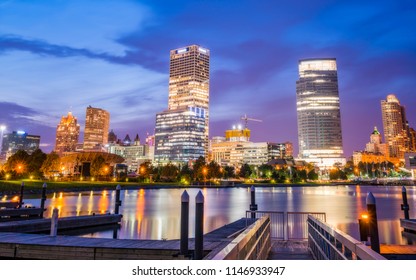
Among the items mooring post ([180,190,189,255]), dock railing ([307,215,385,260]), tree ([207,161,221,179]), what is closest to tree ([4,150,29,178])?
tree ([207,161,221,179])

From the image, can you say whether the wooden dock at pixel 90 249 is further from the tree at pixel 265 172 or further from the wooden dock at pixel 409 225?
the tree at pixel 265 172

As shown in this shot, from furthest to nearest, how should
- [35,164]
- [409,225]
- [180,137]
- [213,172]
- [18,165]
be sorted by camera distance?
[180,137]
[213,172]
[35,164]
[18,165]
[409,225]

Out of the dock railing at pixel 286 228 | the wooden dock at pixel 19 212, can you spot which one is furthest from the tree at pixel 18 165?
the dock railing at pixel 286 228

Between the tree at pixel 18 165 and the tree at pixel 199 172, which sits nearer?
the tree at pixel 18 165

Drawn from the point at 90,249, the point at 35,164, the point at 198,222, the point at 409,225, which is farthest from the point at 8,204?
the point at 35,164

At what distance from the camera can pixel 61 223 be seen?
14469 millimetres

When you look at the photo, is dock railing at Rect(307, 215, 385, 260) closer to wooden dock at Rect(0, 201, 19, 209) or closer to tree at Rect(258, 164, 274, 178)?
wooden dock at Rect(0, 201, 19, 209)

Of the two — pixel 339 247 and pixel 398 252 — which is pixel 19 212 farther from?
pixel 398 252

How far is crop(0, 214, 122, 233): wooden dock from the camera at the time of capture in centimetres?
1187

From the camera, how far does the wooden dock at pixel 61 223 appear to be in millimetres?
11867

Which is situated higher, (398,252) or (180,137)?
(180,137)

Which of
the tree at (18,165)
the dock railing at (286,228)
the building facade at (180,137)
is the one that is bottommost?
the dock railing at (286,228)
